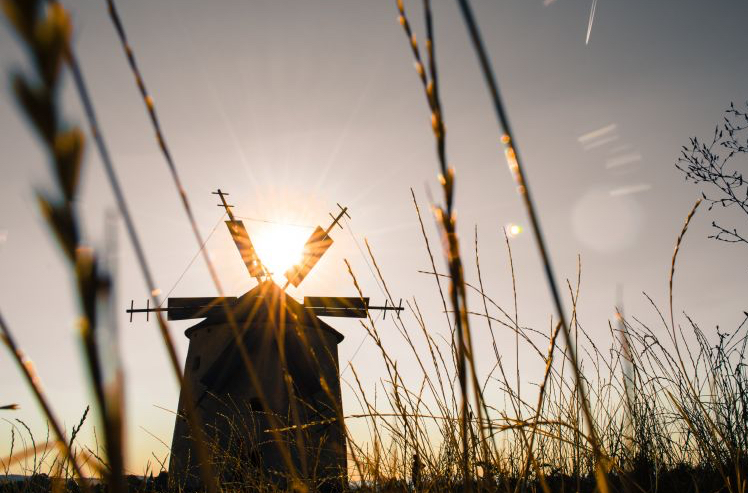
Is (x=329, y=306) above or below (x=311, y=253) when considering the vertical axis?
below

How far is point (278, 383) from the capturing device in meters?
14.4

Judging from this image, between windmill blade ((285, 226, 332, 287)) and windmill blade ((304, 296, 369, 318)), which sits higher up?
windmill blade ((285, 226, 332, 287))

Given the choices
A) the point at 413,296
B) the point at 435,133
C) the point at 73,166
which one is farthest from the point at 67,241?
the point at 413,296

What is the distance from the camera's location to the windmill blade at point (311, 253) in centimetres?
1734

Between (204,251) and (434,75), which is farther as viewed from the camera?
(204,251)

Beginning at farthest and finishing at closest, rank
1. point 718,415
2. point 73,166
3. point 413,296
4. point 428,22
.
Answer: point 718,415, point 413,296, point 428,22, point 73,166

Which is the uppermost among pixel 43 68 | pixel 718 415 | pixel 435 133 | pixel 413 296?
pixel 413 296

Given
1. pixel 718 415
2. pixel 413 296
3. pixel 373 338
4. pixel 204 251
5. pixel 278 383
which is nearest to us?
pixel 204 251

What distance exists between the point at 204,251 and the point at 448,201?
325 millimetres

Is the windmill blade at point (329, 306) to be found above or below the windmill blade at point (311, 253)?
below

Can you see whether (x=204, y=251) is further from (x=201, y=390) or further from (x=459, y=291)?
(x=201, y=390)

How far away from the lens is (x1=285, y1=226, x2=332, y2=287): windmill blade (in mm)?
17344

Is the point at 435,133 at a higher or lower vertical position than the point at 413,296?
lower

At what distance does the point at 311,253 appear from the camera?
694 inches
